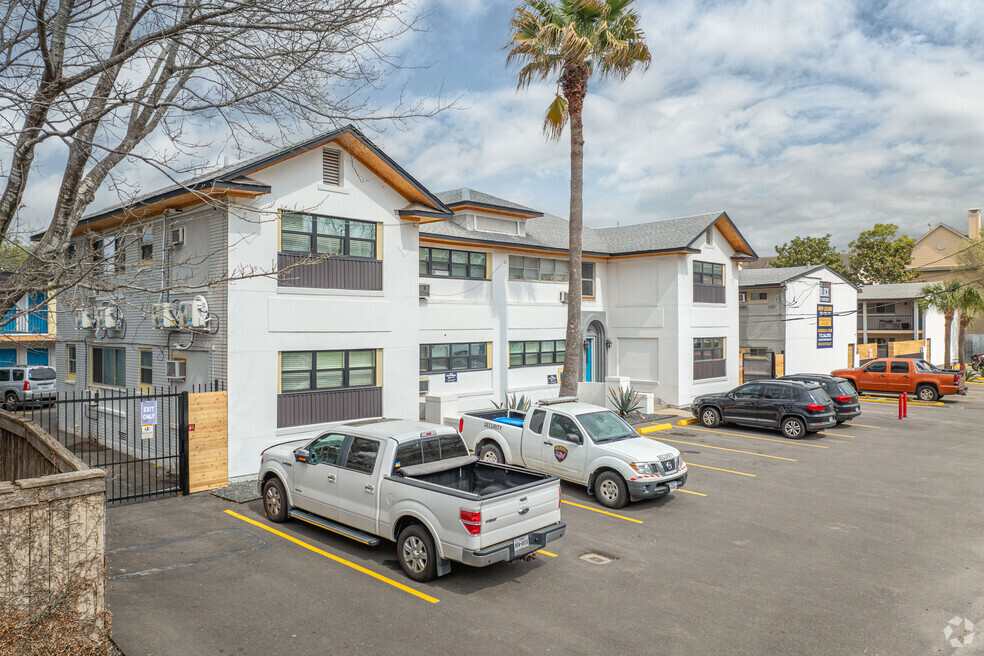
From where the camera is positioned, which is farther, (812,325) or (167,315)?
(812,325)

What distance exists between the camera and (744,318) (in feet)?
111

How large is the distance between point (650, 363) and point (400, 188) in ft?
45.2

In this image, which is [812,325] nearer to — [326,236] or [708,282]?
[708,282]

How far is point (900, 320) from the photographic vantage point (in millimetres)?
45656

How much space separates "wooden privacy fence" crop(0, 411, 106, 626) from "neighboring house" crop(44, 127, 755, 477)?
8.06ft

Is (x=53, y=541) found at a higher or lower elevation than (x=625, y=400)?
higher

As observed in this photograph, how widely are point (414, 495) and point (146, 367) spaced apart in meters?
11.6

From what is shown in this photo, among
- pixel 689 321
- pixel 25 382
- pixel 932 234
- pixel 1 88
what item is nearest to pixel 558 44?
pixel 689 321

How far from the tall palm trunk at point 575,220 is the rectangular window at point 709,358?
829 centimetres

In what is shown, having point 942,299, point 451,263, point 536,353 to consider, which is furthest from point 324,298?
point 942,299

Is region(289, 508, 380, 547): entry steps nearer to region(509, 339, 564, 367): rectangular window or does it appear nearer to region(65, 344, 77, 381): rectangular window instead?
region(509, 339, 564, 367): rectangular window

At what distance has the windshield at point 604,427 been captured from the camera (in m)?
12.8

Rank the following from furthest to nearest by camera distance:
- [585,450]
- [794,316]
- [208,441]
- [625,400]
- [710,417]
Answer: [794,316]
[625,400]
[710,417]
[208,441]
[585,450]

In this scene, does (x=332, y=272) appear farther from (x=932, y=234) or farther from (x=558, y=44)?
(x=932, y=234)
